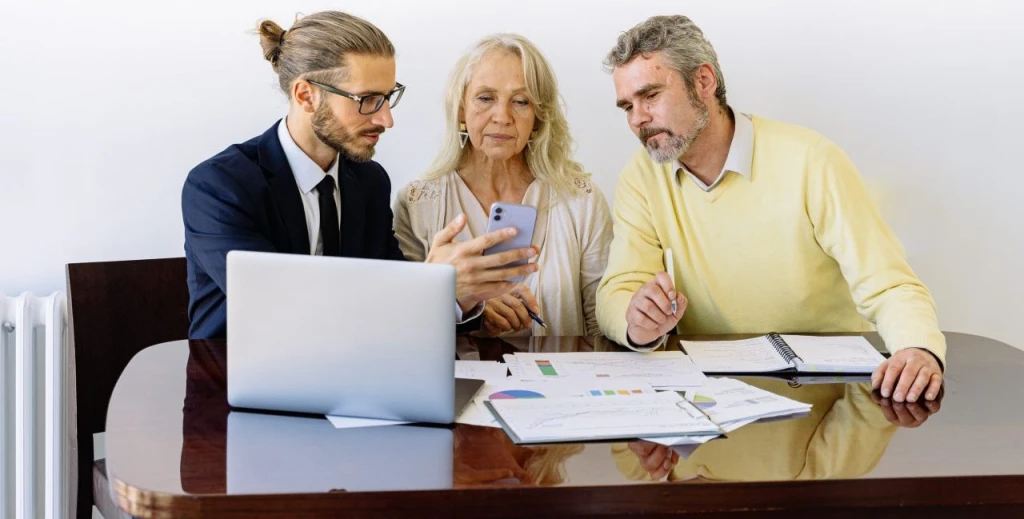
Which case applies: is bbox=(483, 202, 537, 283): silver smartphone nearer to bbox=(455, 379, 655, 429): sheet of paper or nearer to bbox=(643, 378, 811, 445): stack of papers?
bbox=(455, 379, 655, 429): sheet of paper

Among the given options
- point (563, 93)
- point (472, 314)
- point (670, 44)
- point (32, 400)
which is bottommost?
point (32, 400)

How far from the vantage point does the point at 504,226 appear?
183cm

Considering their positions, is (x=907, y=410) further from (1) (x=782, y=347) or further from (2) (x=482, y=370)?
(2) (x=482, y=370)

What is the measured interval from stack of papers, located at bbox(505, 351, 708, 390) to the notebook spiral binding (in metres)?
0.18

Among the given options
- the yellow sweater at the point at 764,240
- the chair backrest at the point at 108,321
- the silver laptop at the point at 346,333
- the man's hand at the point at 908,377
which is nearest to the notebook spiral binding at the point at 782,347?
the man's hand at the point at 908,377

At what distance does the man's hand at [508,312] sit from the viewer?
2.44 meters

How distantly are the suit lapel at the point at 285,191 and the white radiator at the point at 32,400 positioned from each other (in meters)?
0.78

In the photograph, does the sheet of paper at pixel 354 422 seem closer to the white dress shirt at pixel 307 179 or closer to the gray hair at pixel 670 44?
the white dress shirt at pixel 307 179

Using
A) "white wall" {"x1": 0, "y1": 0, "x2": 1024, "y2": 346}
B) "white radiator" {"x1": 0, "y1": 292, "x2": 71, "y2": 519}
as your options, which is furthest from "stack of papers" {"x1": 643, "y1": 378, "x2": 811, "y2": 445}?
"white radiator" {"x1": 0, "y1": 292, "x2": 71, "y2": 519}

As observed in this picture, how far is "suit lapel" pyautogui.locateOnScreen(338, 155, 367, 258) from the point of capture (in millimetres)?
2486

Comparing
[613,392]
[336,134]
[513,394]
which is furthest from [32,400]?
[613,392]

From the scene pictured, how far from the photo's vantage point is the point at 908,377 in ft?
6.15

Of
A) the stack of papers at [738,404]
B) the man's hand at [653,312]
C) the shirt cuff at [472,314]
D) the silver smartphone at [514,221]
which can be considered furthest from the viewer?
the shirt cuff at [472,314]

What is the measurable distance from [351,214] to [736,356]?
95 cm
